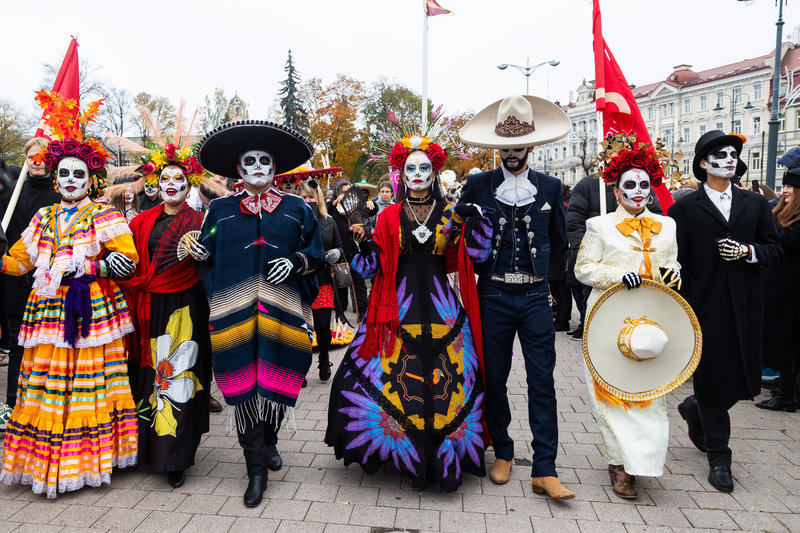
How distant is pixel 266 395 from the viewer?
371 cm

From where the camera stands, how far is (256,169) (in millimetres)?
3809

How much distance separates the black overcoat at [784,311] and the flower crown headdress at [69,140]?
5.75 m

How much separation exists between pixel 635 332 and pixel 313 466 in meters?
2.42

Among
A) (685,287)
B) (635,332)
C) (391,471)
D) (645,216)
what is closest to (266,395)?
(391,471)

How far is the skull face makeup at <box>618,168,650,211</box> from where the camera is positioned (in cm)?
384

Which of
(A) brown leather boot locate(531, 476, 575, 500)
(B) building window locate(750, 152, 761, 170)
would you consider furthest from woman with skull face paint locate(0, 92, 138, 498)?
(B) building window locate(750, 152, 761, 170)

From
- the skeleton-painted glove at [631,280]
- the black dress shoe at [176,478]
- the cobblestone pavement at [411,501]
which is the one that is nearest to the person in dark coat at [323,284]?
the cobblestone pavement at [411,501]

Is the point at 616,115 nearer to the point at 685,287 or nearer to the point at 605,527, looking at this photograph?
the point at 685,287

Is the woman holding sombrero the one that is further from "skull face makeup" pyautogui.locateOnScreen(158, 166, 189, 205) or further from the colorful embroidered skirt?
the colorful embroidered skirt

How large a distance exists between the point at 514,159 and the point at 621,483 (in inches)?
87.9

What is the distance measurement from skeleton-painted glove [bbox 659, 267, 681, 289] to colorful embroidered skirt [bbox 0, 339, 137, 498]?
374 centimetres

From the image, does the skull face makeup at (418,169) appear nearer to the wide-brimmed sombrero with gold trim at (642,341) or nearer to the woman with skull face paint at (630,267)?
the woman with skull face paint at (630,267)

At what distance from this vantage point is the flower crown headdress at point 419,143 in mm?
3926

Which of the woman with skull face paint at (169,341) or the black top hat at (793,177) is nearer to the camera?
the woman with skull face paint at (169,341)
